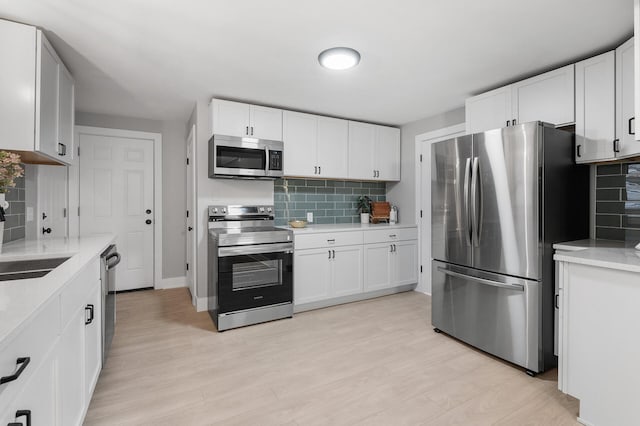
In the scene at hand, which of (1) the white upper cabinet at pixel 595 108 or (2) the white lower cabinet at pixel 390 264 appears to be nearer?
(1) the white upper cabinet at pixel 595 108

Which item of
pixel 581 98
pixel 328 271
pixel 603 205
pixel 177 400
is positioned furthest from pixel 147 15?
pixel 603 205

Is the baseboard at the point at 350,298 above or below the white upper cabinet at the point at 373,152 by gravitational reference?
below

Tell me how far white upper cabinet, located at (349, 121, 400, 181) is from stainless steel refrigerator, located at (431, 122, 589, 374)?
4.99 ft

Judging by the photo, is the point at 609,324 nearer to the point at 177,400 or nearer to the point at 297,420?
the point at 297,420

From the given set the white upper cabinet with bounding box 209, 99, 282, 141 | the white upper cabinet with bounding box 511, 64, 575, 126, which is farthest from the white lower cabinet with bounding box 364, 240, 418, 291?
the white upper cabinet with bounding box 511, 64, 575, 126

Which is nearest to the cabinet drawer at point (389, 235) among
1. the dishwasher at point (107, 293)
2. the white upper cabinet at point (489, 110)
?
the white upper cabinet at point (489, 110)

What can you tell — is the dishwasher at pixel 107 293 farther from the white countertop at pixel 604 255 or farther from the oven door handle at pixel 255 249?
the white countertop at pixel 604 255

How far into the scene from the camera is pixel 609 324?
166 cm

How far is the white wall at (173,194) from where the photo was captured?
14.3 ft

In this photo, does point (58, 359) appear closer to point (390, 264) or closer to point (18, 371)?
point (18, 371)

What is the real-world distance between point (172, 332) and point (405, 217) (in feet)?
10.2

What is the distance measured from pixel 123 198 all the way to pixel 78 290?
118 inches

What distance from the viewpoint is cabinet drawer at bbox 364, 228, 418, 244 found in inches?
152

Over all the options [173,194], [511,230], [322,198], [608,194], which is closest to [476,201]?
[511,230]
